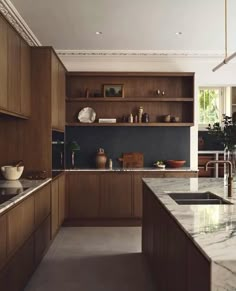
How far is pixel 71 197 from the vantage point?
561cm

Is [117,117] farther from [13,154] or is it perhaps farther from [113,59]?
[13,154]

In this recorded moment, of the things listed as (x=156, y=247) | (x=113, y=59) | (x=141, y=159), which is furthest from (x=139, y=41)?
(x=156, y=247)

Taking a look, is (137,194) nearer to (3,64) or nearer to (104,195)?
(104,195)

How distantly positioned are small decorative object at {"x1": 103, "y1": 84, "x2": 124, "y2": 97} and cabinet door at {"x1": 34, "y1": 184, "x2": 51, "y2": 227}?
2.30m

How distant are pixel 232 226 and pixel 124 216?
3.86 m

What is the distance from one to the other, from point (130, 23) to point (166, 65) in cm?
167

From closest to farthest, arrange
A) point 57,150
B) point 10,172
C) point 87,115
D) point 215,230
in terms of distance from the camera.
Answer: point 215,230 < point 10,172 < point 57,150 < point 87,115

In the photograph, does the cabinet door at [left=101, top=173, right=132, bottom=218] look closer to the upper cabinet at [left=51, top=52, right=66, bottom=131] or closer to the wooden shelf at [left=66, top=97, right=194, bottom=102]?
the upper cabinet at [left=51, top=52, right=66, bottom=131]

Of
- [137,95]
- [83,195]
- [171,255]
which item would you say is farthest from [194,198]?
[137,95]

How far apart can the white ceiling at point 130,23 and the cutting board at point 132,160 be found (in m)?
1.77

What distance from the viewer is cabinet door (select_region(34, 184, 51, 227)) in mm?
3609

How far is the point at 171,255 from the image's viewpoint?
2330mm

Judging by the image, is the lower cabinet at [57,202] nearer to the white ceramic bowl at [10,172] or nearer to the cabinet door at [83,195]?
the cabinet door at [83,195]

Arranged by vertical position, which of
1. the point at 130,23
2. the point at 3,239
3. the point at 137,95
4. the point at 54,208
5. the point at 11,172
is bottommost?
the point at 54,208
